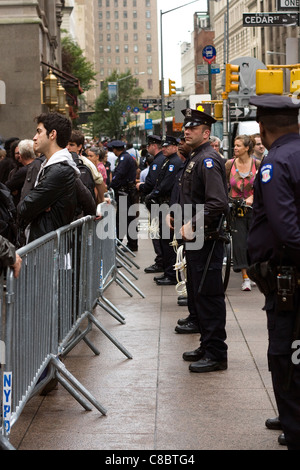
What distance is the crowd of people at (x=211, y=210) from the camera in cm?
481

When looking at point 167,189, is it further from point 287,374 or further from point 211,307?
point 287,374

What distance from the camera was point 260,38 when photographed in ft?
306

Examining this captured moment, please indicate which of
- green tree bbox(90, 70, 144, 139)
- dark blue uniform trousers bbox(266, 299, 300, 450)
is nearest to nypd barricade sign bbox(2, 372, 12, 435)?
dark blue uniform trousers bbox(266, 299, 300, 450)

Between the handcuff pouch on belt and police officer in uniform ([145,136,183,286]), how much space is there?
8016 millimetres

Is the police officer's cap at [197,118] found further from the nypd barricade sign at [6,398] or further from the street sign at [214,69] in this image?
the street sign at [214,69]

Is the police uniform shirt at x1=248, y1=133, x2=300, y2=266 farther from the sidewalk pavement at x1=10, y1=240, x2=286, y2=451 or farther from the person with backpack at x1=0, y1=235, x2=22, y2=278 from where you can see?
the sidewalk pavement at x1=10, y1=240, x2=286, y2=451

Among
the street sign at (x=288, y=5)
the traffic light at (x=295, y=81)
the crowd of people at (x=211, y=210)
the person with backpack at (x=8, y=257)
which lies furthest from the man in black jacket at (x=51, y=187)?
the street sign at (x=288, y=5)

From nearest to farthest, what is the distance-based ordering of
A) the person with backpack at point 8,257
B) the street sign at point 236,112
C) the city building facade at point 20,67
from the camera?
the person with backpack at point 8,257 < the street sign at point 236,112 < the city building facade at point 20,67

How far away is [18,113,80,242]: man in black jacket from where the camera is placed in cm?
664

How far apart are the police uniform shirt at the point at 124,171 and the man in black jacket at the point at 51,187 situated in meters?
10.3

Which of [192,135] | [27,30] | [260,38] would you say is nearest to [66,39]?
[260,38]

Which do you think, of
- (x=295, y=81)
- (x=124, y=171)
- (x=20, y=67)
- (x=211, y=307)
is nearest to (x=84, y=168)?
(x=211, y=307)

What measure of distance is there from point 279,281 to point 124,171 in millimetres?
12689

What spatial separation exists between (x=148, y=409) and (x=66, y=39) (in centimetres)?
7136
